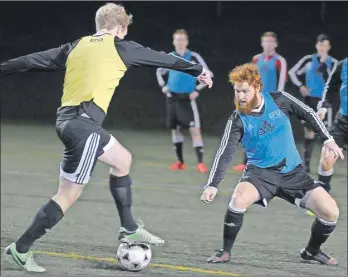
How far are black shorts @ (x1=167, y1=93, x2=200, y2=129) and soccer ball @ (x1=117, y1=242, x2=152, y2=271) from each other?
652 cm

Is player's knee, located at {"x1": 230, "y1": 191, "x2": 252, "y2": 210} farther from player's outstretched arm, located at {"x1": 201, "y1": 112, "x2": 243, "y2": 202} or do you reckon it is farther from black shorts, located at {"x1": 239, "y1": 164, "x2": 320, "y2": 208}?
player's outstretched arm, located at {"x1": 201, "y1": 112, "x2": 243, "y2": 202}

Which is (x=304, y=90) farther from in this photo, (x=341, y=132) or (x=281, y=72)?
(x=341, y=132)

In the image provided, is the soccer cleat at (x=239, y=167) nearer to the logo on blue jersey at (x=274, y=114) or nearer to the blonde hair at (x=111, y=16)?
the logo on blue jersey at (x=274, y=114)

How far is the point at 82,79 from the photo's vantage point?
663 centimetres

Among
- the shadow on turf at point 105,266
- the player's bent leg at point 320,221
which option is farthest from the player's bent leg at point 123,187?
the player's bent leg at point 320,221

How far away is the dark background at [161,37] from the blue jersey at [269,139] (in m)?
10.9

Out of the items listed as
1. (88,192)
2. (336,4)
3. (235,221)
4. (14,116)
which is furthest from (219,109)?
(235,221)

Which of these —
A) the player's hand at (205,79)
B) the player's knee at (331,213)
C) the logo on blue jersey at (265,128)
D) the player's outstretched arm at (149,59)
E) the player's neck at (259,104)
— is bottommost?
the player's knee at (331,213)

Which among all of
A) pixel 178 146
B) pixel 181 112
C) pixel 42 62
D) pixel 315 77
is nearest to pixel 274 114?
pixel 42 62

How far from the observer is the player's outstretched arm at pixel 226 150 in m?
6.91

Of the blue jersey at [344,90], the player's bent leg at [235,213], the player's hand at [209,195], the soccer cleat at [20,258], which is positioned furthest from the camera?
the blue jersey at [344,90]

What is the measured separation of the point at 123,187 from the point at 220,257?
120 cm

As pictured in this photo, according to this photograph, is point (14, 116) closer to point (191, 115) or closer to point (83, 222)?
point (191, 115)

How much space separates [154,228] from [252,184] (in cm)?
235
